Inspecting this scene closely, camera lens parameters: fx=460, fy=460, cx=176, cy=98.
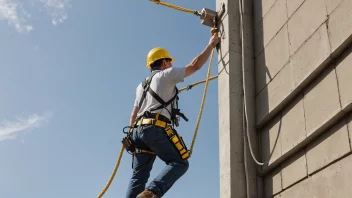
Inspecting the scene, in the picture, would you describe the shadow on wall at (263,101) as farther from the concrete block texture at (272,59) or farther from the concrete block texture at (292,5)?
the concrete block texture at (292,5)

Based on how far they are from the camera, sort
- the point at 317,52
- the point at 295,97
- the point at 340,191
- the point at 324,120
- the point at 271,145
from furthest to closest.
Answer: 1. the point at 271,145
2. the point at 295,97
3. the point at 317,52
4. the point at 324,120
5. the point at 340,191

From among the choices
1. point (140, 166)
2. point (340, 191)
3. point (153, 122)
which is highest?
point (153, 122)

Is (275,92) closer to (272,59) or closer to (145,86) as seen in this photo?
(272,59)

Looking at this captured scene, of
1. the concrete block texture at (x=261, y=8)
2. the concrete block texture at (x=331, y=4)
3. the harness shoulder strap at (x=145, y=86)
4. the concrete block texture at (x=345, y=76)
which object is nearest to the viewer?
the concrete block texture at (x=345, y=76)

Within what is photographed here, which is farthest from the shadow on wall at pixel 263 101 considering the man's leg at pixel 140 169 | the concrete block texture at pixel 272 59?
the man's leg at pixel 140 169

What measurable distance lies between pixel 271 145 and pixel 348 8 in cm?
164

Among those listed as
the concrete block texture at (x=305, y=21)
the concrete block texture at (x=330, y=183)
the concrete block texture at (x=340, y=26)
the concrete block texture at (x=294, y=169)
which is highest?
the concrete block texture at (x=305, y=21)

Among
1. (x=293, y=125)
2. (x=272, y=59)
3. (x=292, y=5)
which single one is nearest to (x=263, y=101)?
(x=272, y=59)

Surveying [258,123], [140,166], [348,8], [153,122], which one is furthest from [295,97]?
[140,166]

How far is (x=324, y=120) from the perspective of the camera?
393 centimetres

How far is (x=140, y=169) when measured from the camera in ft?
16.7

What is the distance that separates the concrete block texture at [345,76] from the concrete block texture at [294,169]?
76cm

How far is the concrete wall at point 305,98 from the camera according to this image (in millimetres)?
3758

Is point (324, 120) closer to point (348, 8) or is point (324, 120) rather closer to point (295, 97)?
point (295, 97)
